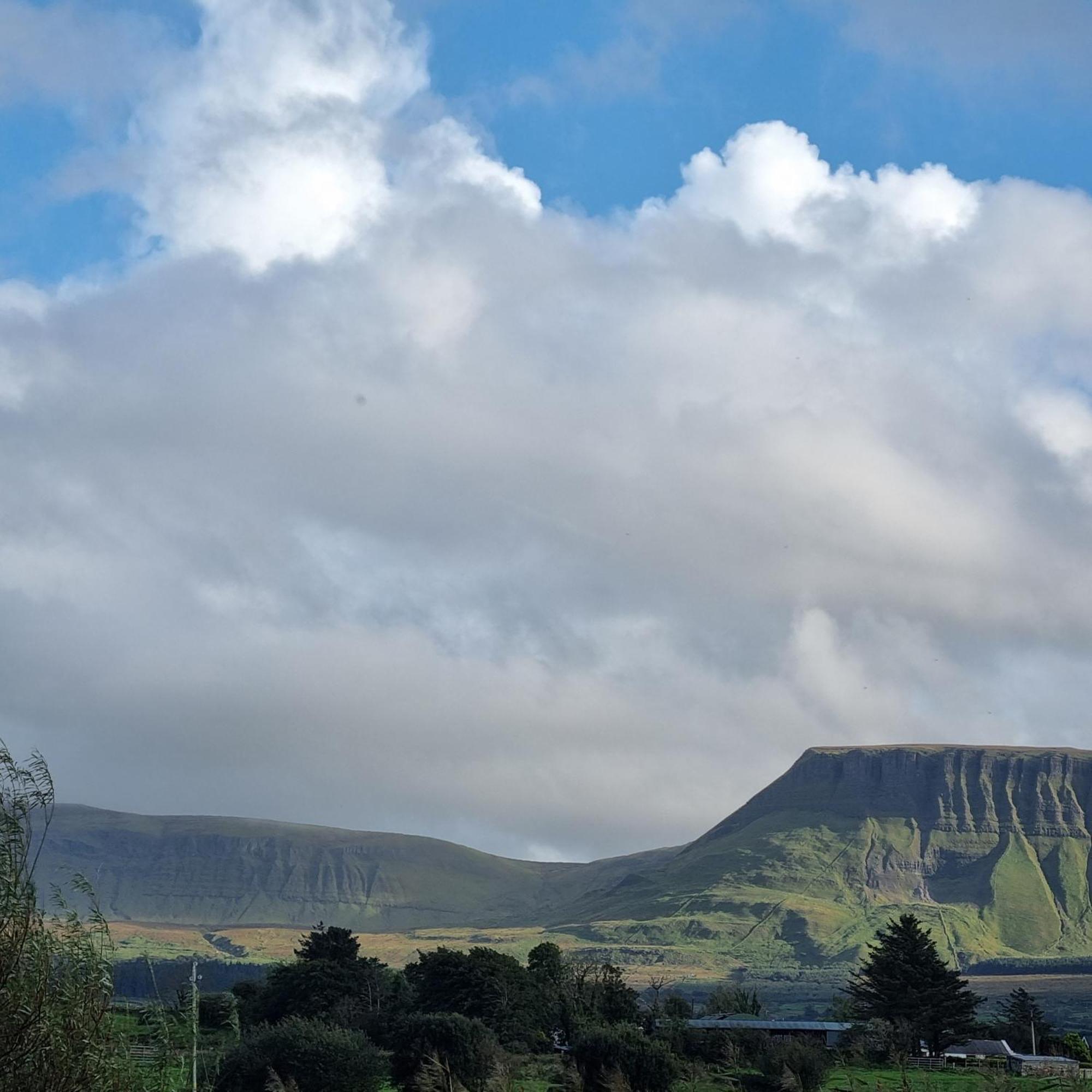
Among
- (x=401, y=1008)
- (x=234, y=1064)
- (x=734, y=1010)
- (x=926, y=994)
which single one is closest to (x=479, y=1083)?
(x=234, y=1064)

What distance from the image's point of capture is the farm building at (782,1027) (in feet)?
337

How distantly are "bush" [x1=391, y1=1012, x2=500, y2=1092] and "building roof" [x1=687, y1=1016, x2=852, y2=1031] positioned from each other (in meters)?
32.9

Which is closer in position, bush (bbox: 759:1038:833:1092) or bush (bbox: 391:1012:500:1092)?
bush (bbox: 759:1038:833:1092)

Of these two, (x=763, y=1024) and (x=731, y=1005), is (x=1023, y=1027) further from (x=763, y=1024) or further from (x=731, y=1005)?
(x=763, y=1024)

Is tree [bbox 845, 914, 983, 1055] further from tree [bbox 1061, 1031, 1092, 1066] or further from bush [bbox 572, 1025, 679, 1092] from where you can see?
bush [bbox 572, 1025, 679, 1092]

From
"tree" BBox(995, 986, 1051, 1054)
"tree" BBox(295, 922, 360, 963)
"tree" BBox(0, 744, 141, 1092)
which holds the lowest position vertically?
"tree" BBox(995, 986, 1051, 1054)

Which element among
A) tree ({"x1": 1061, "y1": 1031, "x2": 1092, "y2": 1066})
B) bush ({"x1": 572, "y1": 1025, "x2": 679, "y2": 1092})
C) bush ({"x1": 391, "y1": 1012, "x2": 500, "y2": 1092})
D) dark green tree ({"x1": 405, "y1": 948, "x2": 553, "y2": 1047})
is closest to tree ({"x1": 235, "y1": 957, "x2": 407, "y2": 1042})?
dark green tree ({"x1": 405, "y1": 948, "x2": 553, "y2": 1047})

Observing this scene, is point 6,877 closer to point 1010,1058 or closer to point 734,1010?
point 1010,1058

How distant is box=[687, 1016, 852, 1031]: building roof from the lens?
108875 mm

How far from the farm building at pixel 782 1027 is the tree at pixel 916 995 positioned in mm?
3166

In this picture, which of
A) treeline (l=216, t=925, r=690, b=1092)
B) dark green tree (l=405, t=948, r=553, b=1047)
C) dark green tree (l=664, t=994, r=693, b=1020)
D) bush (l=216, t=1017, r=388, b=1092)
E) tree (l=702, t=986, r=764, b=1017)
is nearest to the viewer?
bush (l=216, t=1017, r=388, b=1092)

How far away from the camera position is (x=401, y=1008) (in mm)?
101625

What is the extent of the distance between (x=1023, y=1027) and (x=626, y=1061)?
8174 cm

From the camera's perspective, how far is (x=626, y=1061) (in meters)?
64.2
